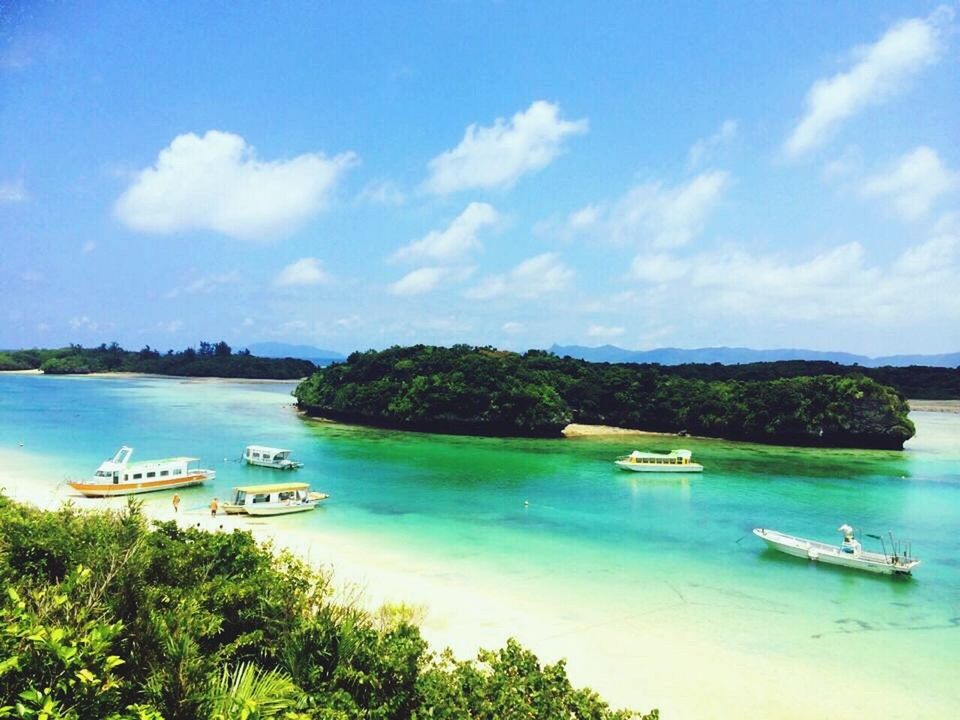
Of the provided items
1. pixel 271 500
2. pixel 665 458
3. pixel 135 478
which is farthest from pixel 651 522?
pixel 135 478

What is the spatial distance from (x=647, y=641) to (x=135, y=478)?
2597 cm

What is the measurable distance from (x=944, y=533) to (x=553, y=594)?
20.1 meters

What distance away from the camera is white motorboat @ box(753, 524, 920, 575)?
2036 centimetres

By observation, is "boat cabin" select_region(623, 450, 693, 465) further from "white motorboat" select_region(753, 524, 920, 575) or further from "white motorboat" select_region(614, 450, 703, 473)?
"white motorboat" select_region(753, 524, 920, 575)

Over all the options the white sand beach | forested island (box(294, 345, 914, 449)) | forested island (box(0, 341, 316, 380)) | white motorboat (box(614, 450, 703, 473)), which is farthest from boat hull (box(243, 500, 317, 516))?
forested island (box(0, 341, 316, 380))

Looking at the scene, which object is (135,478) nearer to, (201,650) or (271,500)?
(271,500)

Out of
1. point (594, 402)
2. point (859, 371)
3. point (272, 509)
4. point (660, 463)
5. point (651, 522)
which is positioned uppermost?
point (859, 371)

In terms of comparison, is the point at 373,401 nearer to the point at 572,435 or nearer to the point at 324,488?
the point at 572,435

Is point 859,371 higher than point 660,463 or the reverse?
higher

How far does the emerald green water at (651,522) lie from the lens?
51.3 feet

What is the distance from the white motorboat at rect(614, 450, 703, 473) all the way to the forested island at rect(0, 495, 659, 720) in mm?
30450

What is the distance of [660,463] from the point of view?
40.3 metres

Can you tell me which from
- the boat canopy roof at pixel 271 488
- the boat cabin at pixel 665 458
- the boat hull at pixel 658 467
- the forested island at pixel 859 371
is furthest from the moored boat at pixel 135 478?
the forested island at pixel 859 371

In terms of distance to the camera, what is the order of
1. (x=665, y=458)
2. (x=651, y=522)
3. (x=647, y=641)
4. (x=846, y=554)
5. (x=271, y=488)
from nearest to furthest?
(x=647, y=641)
(x=846, y=554)
(x=271, y=488)
(x=651, y=522)
(x=665, y=458)
